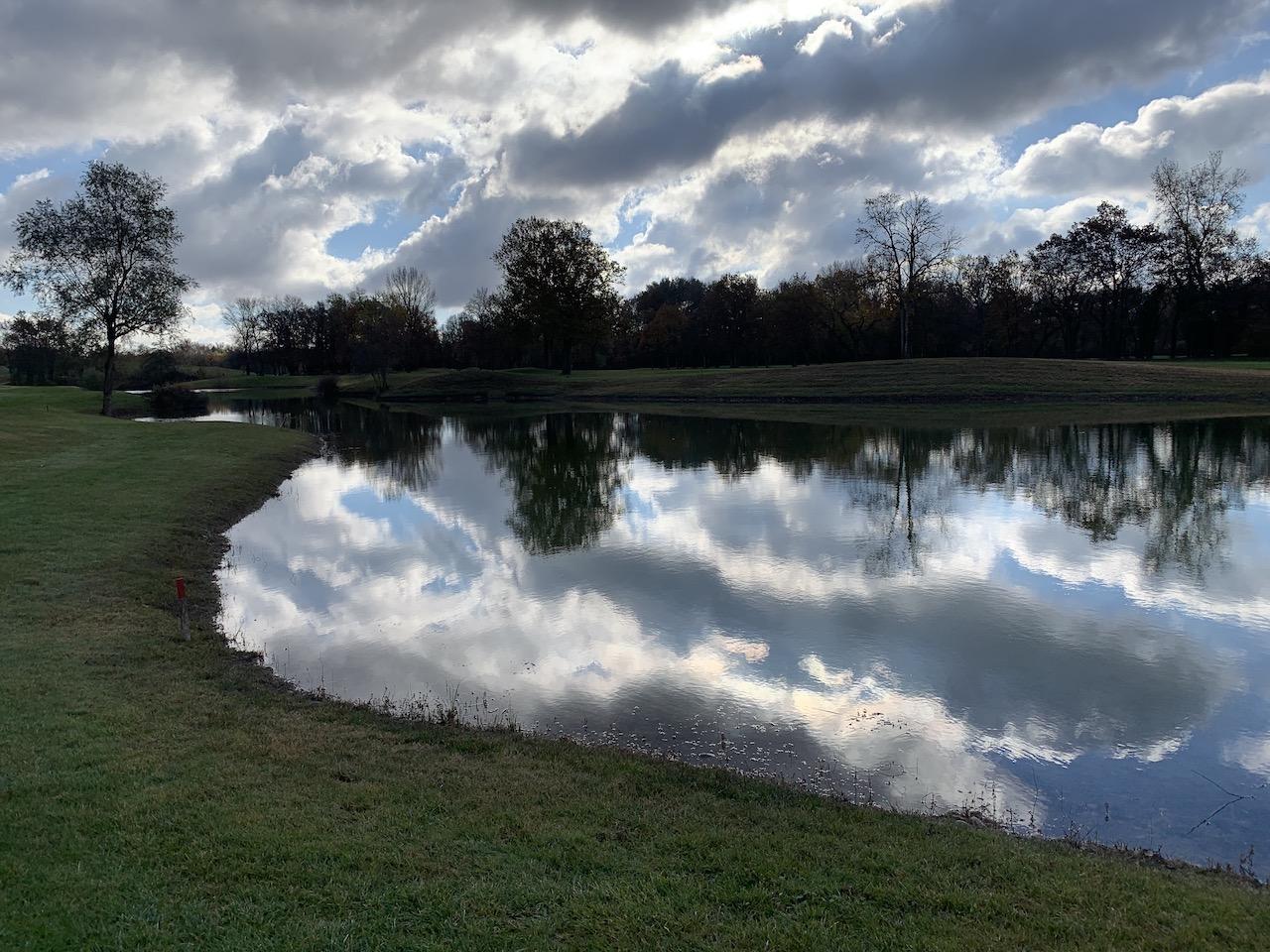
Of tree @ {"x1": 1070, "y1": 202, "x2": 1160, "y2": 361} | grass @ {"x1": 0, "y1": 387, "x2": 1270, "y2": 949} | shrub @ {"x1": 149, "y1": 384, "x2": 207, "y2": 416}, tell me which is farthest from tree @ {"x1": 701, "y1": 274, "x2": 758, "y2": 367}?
grass @ {"x1": 0, "y1": 387, "x2": 1270, "y2": 949}

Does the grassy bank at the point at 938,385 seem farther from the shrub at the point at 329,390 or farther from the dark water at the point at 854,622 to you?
the dark water at the point at 854,622

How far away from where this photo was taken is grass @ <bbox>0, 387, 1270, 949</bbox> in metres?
4.30

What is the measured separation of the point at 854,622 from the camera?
35.2ft

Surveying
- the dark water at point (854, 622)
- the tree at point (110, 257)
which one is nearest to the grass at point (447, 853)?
the dark water at point (854, 622)

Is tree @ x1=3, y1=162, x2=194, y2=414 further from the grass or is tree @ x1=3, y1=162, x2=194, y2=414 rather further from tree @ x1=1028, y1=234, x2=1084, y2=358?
tree @ x1=1028, y1=234, x2=1084, y2=358

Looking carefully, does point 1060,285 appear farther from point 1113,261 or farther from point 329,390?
point 329,390

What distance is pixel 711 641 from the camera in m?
10.2

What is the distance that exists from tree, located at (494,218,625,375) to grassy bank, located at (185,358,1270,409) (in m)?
5.09

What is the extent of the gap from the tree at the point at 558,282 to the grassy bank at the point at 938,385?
5.09 meters

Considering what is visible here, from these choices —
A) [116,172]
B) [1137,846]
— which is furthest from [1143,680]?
[116,172]

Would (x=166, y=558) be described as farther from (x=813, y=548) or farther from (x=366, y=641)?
(x=813, y=548)

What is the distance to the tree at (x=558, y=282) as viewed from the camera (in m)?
72.2

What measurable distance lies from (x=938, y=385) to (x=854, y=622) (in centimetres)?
4287

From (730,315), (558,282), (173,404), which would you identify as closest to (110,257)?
(173,404)
